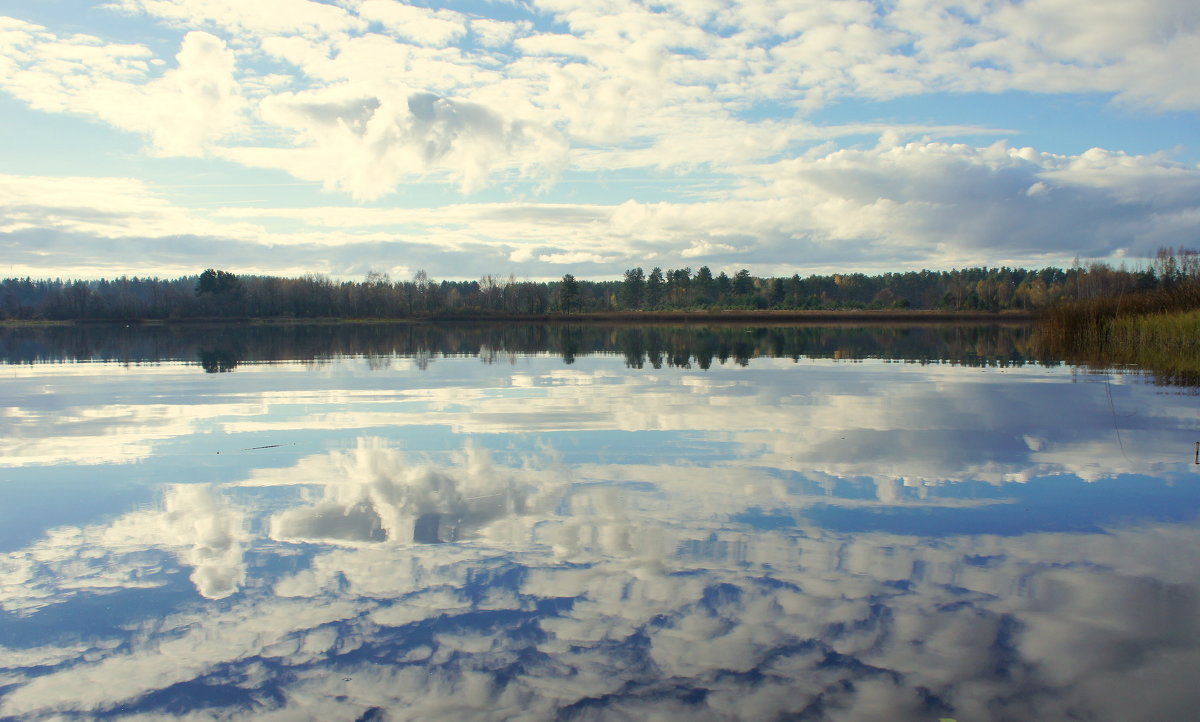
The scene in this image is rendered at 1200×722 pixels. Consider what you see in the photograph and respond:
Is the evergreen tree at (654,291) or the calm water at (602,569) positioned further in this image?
the evergreen tree at (654,291)

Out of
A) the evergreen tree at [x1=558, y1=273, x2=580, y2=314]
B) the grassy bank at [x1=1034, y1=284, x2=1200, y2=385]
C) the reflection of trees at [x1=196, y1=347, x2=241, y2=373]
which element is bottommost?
the reflection of trees at [x1=196, y1=347, x2=241, y2=373]

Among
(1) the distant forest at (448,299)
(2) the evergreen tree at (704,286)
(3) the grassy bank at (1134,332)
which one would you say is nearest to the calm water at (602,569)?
(3) the grassy bank at (1134,332)

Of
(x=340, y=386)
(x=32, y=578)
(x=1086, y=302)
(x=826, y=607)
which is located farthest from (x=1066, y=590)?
(x=1086, y=302)

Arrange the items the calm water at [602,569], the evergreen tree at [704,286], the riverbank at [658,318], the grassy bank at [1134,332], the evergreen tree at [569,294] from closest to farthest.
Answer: the calm water at [602,569] < the grassy bank at [1134,332] < the riverbank at [658,318] < the evergreen tree at [569,294] < the evergreen tree at [704,286]

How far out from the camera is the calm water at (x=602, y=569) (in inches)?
176

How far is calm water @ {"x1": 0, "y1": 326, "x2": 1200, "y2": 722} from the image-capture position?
4465 millimetres

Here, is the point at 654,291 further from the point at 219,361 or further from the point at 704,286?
the point at 219,361

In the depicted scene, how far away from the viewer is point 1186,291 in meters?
27.8

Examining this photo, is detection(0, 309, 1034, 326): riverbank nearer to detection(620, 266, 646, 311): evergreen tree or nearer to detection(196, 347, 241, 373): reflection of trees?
detection(620, 266, 646, 311): evergreen tree

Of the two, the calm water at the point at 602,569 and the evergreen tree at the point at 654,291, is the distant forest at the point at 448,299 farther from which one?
the calm water at the point at 602,569

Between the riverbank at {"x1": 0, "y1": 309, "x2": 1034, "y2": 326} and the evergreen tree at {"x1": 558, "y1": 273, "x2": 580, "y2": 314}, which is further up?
the evergreen tree at {"x1": 558, "y1": 273, "x2": 580, "y2": 314}

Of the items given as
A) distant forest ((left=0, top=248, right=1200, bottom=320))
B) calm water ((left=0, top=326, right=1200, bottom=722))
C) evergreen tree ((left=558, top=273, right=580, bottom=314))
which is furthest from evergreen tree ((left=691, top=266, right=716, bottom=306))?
calm water ((left=0, top=326, right=1200, bottom=722))

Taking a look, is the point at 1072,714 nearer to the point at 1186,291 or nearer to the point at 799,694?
the point at 799,694

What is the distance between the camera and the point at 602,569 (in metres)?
6.16
